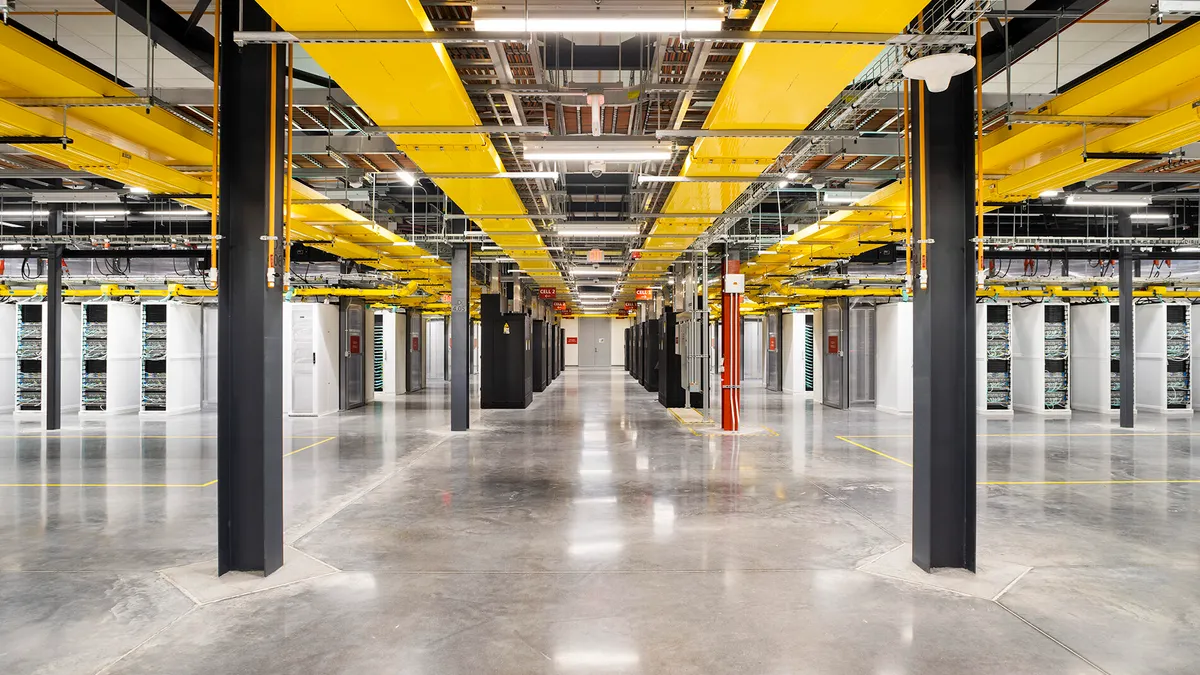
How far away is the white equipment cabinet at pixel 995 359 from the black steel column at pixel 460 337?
11.6 metres

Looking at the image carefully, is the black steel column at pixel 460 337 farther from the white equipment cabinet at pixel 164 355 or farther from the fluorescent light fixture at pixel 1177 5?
the fluorescent light fixture at pixel 1177 5

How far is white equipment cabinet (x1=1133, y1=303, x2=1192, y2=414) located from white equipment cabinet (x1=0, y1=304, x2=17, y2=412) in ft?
91.6

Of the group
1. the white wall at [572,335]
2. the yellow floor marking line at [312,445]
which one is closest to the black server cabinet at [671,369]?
the yellow floor marking line at [312,445]

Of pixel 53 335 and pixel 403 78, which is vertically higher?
pixel 403 78

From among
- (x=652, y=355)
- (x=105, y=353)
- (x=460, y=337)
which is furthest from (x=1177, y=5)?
(x=652, y=355)

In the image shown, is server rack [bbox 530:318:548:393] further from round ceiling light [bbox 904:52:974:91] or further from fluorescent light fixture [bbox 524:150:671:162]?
round ceiling light [bbox 904:52:974:91]

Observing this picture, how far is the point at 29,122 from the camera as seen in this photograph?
5.00m

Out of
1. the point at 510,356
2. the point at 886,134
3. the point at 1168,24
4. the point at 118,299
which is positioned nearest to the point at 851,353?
the point at 510,356

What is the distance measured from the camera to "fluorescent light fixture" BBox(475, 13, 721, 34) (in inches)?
131

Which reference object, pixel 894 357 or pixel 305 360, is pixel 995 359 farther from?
pixel 305 360

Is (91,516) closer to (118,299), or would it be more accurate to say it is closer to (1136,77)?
(1136,77)

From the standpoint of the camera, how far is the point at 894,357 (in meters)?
15.8

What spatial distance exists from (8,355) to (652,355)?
703 inches

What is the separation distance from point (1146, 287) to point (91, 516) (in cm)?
2026
